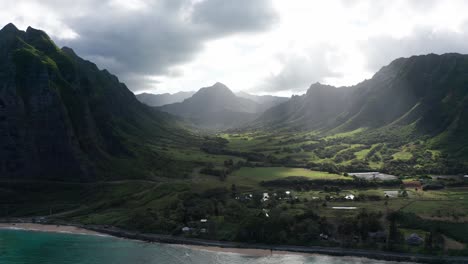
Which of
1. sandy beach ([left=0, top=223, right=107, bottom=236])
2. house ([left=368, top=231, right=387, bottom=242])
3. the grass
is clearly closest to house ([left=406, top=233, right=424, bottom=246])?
house ([left=368, top=231, right=387, bottom=242])

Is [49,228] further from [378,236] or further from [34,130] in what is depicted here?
[378,236]

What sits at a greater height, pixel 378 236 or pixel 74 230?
pixel 378 236

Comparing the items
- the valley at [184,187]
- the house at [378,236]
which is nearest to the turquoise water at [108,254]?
the valley at [184,187]

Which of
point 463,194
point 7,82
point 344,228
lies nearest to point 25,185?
point 7,82

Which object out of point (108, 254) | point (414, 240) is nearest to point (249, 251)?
point (108, 254)

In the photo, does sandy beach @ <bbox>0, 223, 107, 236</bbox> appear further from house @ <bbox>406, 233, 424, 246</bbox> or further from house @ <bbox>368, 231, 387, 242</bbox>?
house @ <bbox>406, 233, 424, 246</bbox>

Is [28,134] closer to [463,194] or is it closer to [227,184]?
[227,184]
